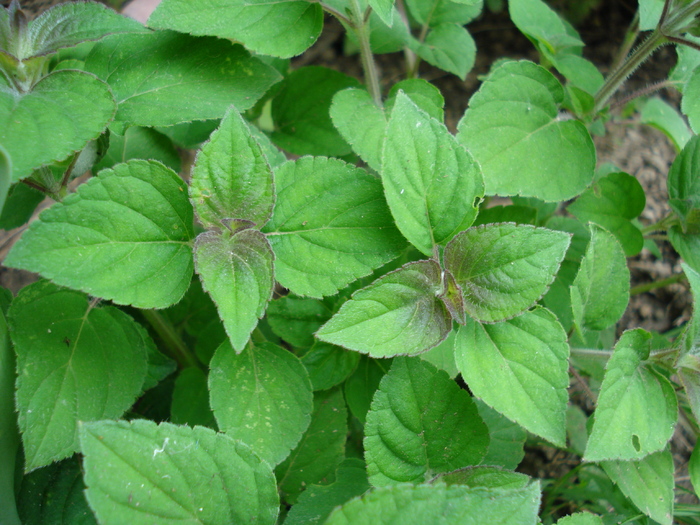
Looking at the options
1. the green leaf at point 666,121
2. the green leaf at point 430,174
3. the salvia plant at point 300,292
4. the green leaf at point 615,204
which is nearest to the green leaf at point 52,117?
the salvia plant at point 300,292

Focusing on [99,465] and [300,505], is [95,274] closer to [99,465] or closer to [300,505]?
[99,465]

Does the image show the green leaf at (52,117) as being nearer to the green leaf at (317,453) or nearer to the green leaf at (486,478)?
the green leaf at (317,453)

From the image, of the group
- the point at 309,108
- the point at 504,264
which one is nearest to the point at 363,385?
the point at 504,264

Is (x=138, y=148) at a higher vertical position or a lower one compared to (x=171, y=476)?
higher

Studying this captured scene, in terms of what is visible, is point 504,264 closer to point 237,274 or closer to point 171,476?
point 237,274

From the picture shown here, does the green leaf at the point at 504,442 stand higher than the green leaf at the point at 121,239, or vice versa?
the green leaf at the point at 121,239

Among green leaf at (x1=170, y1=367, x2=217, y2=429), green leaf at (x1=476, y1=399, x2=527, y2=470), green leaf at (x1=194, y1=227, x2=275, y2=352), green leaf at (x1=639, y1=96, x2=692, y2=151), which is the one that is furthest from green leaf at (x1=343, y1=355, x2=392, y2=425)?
green leaf at (x1=639, y1=96, x2=692, y2=151)
